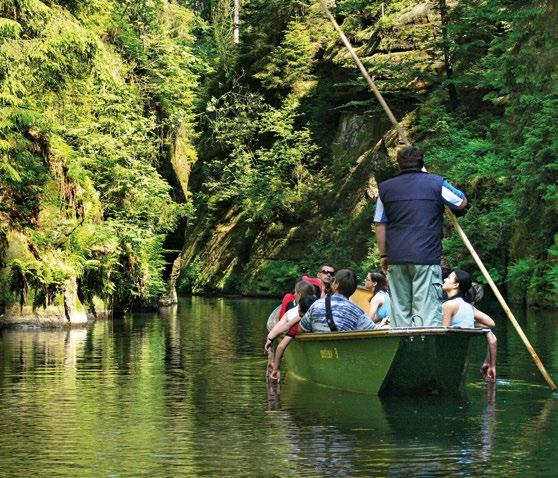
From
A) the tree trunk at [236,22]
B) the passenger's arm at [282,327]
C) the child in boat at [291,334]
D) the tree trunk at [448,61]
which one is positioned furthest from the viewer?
the tree trunk at [236,22]

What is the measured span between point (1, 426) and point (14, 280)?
1523 centimetres

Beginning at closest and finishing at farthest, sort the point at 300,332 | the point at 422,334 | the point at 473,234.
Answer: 1. the point at 422,334
2. the point at 300,332
3. the point at 473,234

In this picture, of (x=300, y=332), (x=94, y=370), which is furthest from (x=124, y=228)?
(x=300, y=332)

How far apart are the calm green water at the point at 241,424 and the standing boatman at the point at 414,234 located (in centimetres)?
97

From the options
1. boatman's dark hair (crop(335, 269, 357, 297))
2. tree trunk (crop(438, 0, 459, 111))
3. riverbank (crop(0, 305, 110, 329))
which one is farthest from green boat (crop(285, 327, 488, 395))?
tree trunk (crop(438, 0, 459, 111))

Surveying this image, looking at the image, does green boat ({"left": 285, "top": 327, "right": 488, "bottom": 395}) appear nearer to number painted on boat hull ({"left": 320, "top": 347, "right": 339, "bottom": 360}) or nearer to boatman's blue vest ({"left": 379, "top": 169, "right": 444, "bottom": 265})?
number painted on boat hull ({"left": 320, "top": 347, "right": 339, "bottom": 360})

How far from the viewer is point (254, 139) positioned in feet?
192

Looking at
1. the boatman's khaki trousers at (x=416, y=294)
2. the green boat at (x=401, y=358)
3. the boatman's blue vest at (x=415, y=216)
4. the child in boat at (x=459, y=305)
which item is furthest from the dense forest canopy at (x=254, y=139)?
the boatman's khaki trousers at (x=416, y=294)

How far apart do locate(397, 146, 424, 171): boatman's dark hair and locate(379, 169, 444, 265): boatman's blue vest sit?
0.11 meters

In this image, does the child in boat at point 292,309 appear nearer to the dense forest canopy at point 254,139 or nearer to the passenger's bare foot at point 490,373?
the passenger's bare foot at point 490,373

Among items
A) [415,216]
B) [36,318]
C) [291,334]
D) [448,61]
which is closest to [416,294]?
[415,216]

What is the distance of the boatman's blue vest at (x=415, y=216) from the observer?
1148 cm

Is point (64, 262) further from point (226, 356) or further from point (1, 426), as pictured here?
point (1, 426)

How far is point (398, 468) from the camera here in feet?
26.1
